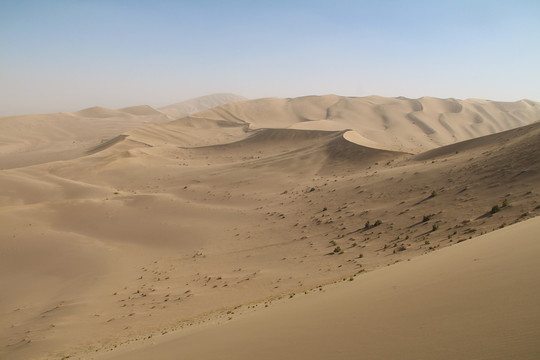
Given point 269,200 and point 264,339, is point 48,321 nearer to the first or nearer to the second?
point 264,339

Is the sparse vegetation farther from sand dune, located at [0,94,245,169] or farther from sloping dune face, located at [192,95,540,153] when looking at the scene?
sand dune, located at [0,94,245,169]

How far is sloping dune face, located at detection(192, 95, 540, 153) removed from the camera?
56.5m

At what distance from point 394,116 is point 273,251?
2300 inches

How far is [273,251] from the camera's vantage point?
14195 mm

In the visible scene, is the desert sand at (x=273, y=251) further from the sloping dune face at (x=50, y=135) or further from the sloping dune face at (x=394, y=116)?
the sloping dune face at (x=394, y=116)

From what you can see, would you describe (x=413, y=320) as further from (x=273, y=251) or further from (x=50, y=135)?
(x=50, y=135)

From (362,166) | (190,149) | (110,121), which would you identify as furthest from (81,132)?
(362,166)

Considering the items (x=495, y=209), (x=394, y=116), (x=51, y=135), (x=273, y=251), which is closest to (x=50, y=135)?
(x=51, y=135)

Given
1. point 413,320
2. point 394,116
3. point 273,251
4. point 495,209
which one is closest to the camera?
point 413,320

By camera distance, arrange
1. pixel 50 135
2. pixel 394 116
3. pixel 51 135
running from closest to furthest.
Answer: pixel 394 116, pixel 50 135, pixel 51 135

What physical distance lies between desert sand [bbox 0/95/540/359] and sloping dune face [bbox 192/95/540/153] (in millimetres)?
25340

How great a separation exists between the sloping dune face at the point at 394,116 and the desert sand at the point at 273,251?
25340 mm

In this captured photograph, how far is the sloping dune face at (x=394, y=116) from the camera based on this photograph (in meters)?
56.5

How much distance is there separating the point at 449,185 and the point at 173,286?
11348 mm
